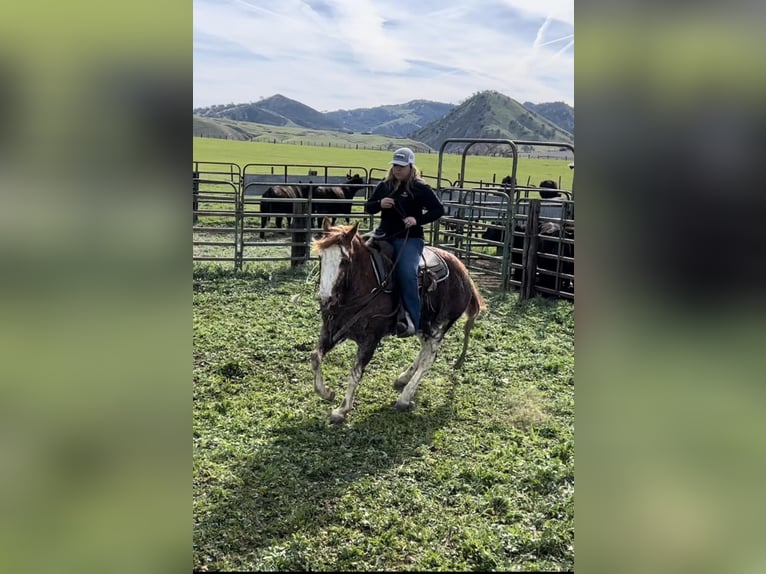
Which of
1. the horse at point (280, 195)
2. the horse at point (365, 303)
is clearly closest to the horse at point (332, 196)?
the horse at point (280, 195)

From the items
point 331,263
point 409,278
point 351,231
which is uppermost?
point 351,231

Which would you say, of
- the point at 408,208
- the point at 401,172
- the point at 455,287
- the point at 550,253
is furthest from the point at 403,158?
the point at 550,253

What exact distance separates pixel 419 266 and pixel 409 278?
0.26 meters

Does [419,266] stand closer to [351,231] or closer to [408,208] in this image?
[408,208]

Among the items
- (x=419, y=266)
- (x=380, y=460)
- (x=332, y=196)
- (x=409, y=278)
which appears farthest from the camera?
(x=332, y=196)

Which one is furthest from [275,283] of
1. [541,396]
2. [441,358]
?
[541,396]

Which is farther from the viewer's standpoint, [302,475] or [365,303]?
[365,303]

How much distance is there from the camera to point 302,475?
3473 millimetres

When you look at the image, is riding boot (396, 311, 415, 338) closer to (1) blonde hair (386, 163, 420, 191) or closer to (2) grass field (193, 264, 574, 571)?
(2) grass field (193, 264, 574, 571)

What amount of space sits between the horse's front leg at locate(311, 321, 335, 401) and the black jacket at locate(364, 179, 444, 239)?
0.97 metres

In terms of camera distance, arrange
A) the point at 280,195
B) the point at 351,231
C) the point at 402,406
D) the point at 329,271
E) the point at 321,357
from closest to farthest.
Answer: the point at 329,271, the point at 351,231, the point at 321,357, the point at 402,406, the point at 280,195
